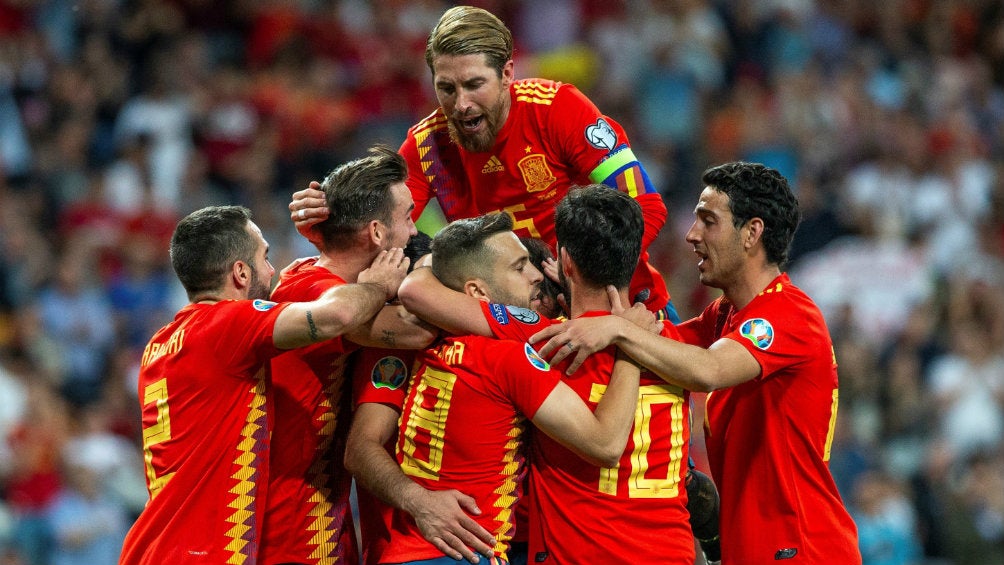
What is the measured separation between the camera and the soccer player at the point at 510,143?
5.64 m

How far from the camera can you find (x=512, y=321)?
493 cm

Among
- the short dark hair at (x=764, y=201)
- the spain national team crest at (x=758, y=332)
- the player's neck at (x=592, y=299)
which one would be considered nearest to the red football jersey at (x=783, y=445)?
the spain national team crest at (x=758, y=332)

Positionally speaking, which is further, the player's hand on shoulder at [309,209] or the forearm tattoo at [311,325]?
the player's hand on shoulder at [309,209]

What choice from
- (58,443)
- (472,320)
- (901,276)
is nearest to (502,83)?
(472,320)

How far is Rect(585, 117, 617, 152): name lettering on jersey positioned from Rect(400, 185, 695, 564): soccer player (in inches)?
31.9

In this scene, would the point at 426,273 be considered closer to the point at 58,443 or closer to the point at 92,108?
the point at 58,443

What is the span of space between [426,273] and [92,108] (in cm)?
787

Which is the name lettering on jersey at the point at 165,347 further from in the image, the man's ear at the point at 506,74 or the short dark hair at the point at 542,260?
the man's ear at the point at 506,74

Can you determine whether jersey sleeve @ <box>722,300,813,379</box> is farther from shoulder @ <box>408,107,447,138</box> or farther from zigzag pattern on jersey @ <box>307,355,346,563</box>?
shoulder @ <box>408,107,447,138</box>

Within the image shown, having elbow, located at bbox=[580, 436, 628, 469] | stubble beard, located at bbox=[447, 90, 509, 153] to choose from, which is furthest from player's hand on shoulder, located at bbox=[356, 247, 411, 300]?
elbow, located at bbox=[580, 436, 628, 469]

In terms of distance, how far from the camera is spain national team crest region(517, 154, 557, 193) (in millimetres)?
5801

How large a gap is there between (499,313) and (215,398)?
45.0 inches

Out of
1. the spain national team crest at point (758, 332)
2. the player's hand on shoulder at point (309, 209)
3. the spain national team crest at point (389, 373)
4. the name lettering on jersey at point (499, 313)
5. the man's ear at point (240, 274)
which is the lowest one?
the spain national team crest at point (389, 373)

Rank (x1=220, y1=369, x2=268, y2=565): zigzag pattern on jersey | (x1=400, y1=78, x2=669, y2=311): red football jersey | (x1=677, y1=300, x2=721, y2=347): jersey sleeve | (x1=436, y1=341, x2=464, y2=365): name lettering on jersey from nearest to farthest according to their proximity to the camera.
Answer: (x1=436, y1=341, x2=464, y2=365): name lettering on jersey → (x1=220, y1=369, x2=268, y2=565): zigzag pattern on jersey → (x1=677, y1=300, x2=721, y2=347): jersey sleeve → (x1=400, y1=78, x2=669, y2=311): red football jersey
